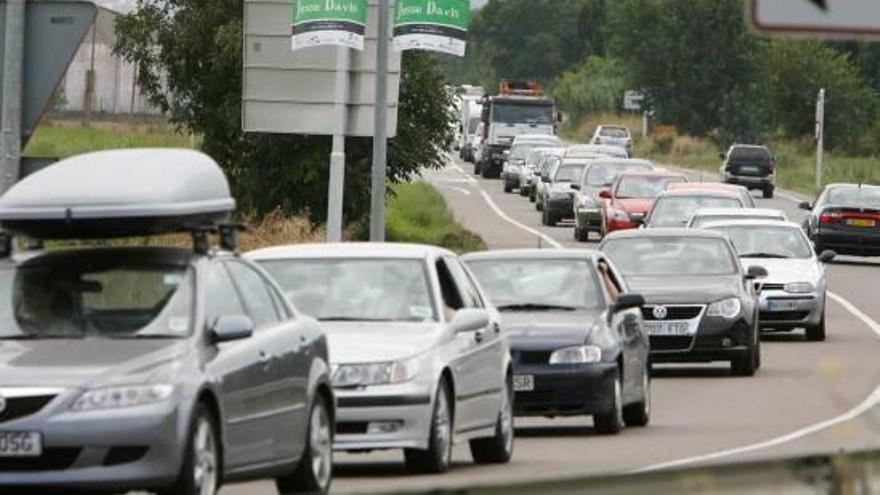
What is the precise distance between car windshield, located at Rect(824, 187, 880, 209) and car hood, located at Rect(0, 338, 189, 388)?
40618mm

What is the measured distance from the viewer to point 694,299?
2791cm

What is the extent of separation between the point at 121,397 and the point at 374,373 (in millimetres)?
3912

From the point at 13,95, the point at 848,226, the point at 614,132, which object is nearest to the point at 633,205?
the point at 848,226

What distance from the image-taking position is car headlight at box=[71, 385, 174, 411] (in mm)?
12805

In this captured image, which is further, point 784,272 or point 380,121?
point 784,272

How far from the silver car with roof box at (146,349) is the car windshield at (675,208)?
94.2ft

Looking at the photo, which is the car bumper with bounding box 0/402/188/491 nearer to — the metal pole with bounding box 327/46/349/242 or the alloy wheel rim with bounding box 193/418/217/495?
the alloy wheel rim with bounding box 193/418/217/495

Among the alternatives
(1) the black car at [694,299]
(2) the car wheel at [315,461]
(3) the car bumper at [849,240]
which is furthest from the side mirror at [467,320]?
(3) the car bumper at [849,240]

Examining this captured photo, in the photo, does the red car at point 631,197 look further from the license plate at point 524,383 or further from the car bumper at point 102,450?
the car bumper at point 102,450

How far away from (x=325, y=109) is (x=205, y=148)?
12864mm

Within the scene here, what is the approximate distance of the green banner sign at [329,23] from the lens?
1144 inches

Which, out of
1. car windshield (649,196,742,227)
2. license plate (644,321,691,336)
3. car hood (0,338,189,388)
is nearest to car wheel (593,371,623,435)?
license plate (644,321,691,336)

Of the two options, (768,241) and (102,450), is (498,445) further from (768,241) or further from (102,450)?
(768,241)

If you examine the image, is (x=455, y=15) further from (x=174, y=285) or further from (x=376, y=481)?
(x=174, y=285)
